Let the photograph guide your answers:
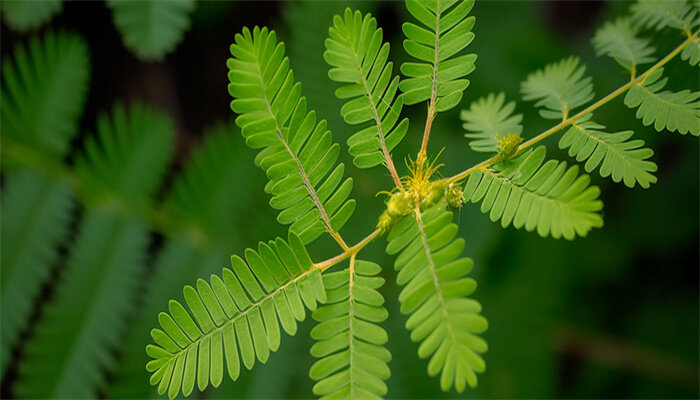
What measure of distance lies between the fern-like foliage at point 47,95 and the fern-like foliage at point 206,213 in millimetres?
434

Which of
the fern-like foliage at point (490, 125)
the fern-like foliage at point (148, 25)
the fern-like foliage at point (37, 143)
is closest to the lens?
the fern-like foliage at point (490, 125)

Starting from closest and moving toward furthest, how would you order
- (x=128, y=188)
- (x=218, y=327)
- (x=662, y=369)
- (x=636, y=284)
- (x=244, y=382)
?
(x=218, y=327)
(x=244, y=382)
(x=128, y=188)
(x=662, y=369)
(x=636, y=284)

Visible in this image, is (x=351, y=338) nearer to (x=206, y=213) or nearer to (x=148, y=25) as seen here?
(x=148, y=25)

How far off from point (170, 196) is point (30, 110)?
1.82ft

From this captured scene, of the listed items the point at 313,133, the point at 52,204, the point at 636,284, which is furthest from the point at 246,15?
the point at 636,284

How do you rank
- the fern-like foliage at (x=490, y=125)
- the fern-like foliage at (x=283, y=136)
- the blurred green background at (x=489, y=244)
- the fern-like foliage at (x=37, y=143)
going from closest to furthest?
the fern-like foliage at (x=283, y=136)
the fern-like foliage at (x=490, y=125)
the fern-like foliage at (x=37, y=143)
the blurred green background at (x=489, y=244)

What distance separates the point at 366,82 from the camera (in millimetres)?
843

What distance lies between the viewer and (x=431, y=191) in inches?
32.3

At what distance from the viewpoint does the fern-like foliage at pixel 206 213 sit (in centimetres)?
192

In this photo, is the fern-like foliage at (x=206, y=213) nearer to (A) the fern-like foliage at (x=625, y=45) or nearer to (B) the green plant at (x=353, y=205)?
(B) the green plant at (x=353, y=205)

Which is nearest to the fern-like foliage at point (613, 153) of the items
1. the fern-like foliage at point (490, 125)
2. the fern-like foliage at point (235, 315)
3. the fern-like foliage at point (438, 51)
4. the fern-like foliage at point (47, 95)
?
the fern-like foliage at point (490, 125)

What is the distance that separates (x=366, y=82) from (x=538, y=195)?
32cm

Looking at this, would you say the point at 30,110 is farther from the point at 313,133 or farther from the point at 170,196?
the point at 313,133

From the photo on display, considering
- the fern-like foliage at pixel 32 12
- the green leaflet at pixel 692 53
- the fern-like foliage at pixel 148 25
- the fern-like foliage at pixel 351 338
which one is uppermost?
the fern-like foliage at pixel 32 12
